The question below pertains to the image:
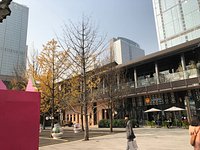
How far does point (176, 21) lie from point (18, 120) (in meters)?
87.2

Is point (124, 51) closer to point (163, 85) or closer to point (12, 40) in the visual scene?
point (12, 40)

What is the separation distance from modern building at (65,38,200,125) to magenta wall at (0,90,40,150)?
1616 centimetres

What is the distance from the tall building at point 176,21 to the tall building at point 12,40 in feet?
199

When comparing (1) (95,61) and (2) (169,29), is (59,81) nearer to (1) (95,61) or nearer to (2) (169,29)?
(1) (95,61)

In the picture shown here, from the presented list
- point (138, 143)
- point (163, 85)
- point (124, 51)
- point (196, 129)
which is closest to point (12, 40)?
point (124, 51)

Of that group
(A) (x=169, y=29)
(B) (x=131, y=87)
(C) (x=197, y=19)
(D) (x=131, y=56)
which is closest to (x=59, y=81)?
(B) (x=131, y=87)

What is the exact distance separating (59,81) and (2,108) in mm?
17760

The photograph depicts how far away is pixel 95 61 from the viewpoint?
53.6 ft

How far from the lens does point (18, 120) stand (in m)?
3.06

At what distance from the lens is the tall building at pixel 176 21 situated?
73.9m

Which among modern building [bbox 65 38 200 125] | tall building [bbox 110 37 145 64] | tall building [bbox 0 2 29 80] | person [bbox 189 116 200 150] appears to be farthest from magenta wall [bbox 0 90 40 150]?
tall building [bbox 110 37 145 64]

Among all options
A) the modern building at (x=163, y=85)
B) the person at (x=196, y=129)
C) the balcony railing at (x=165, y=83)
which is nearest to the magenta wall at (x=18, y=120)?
the person at (x=196, y=129)

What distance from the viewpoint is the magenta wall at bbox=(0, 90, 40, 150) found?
2.92m

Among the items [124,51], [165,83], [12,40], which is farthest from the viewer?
[124,51]
